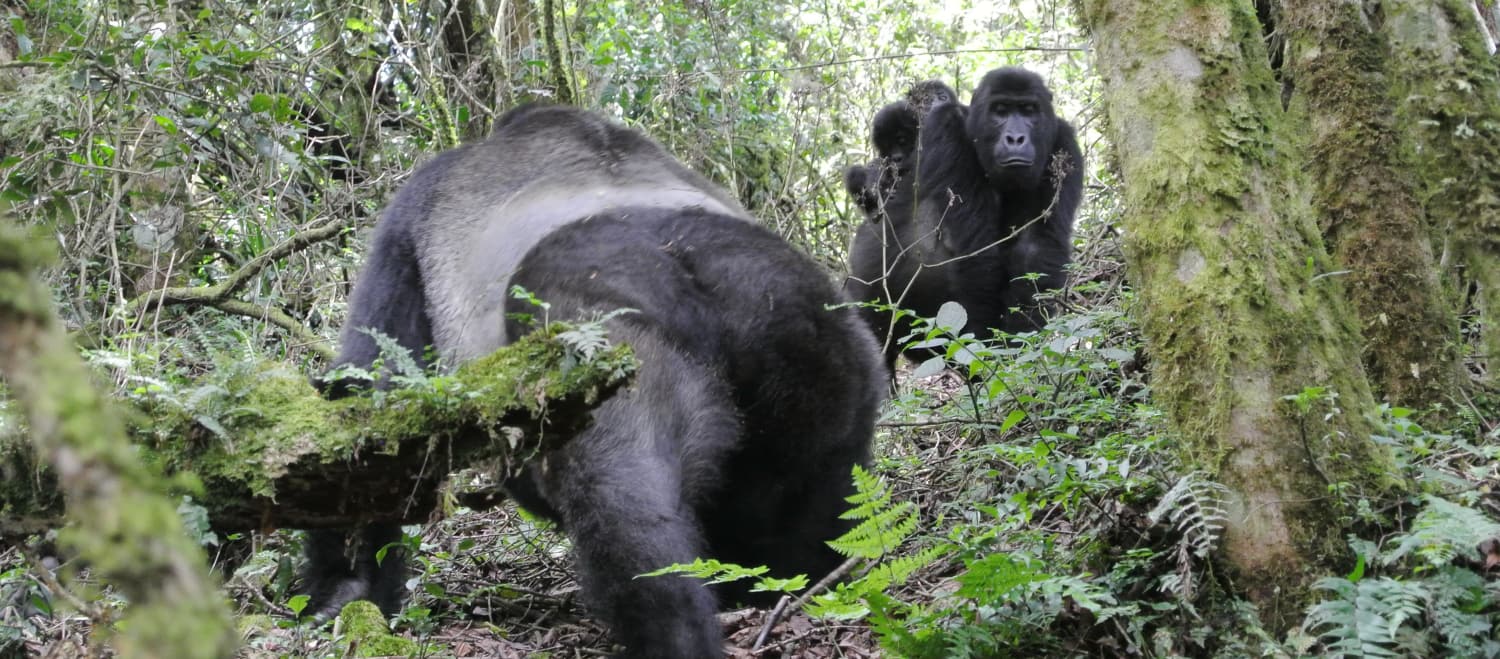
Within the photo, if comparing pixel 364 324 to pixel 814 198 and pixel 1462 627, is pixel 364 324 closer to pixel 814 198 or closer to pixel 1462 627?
pixel 1462 627

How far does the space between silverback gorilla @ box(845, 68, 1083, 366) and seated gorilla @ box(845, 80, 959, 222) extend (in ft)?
0.34

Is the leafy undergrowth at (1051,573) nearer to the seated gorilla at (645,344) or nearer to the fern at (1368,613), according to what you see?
the fern at (1368,613)

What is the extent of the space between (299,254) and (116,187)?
92 centimetres

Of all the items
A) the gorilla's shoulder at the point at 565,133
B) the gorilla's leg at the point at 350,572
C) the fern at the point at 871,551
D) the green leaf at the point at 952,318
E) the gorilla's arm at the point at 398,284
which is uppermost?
the gorilla's shoulder at the point at 565,133

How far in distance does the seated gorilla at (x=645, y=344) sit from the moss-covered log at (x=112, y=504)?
168 cm

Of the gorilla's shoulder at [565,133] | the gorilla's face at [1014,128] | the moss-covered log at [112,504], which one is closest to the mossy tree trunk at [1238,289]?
the gorilla's shoulder at [565,133]

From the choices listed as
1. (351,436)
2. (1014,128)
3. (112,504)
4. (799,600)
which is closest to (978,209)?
(1014,128)

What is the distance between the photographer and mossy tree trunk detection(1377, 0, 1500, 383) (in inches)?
128

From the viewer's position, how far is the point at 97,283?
18.0 ft

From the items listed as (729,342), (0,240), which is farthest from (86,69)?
(0,240)

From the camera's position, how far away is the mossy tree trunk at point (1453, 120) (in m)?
3.25

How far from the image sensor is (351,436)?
2.21m

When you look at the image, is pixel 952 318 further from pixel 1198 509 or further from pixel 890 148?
pixel 890 148

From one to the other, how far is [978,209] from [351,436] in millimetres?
4501
